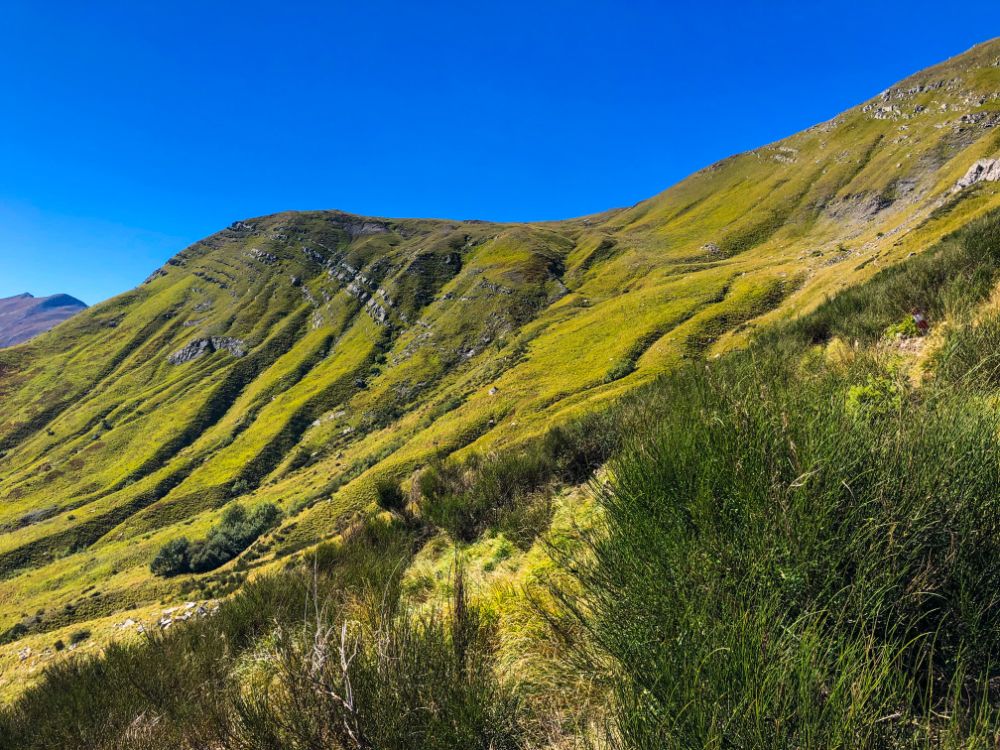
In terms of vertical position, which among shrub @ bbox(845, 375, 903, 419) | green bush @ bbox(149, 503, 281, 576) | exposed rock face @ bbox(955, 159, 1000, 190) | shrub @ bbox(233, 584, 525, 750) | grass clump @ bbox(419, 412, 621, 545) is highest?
exposed rock face @ bbox(955, 159, 1000, 190)

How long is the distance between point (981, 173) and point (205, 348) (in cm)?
17554

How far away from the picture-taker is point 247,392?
120 m

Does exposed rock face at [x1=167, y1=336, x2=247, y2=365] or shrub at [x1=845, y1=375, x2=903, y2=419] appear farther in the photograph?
exposed rock face at [x1=167, y1=336, x2=247, y2=365]

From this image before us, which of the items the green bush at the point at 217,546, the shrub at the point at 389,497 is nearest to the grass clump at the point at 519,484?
the shrub at the point at 389,497

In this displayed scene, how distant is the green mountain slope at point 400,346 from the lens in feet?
154

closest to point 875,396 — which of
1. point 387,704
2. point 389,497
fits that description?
point 387,704

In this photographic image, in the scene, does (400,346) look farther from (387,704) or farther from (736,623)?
(736,623)

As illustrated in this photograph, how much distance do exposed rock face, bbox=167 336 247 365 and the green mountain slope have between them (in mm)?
915

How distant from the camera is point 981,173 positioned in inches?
1818

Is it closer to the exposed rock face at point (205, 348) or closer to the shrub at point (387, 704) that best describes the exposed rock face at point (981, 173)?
the shrub at point (387, 704)

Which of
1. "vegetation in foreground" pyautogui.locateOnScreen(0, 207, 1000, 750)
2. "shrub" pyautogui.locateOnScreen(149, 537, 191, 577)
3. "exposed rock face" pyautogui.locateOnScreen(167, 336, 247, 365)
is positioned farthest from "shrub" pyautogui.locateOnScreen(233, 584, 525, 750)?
"exposed rock face" pyautogui.locateOnScreen(167, 336, 247, 365)

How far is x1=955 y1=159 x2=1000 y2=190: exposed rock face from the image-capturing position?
43281 mm

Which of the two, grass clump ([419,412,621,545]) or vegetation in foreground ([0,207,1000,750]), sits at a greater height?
vegetation in foreground ([0,207,1000,750])

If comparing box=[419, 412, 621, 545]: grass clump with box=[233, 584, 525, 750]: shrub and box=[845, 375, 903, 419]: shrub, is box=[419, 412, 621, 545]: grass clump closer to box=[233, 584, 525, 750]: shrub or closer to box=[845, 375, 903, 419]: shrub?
box=[845, 375, 903, 419]: shrub
